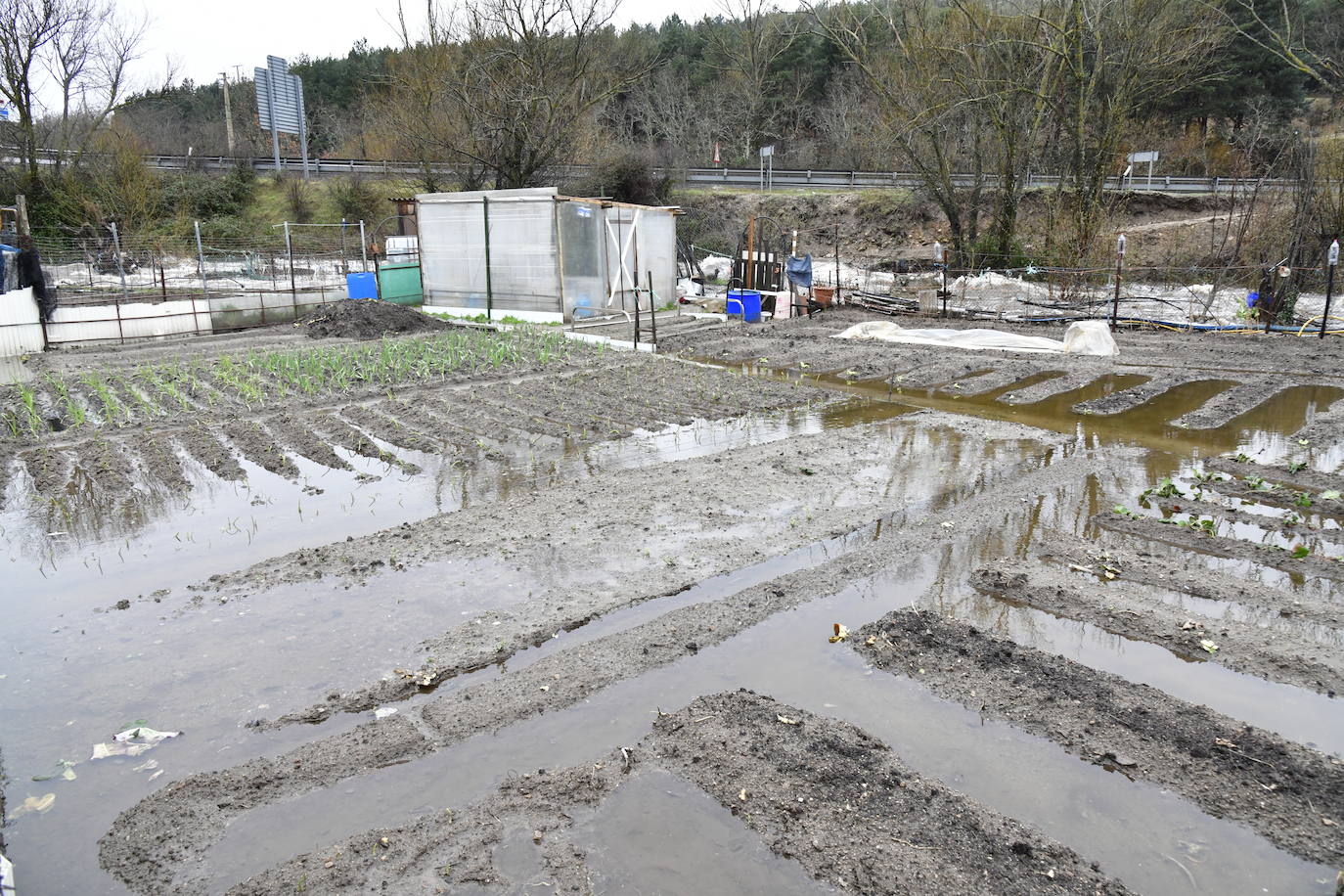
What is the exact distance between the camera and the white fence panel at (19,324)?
16484mm

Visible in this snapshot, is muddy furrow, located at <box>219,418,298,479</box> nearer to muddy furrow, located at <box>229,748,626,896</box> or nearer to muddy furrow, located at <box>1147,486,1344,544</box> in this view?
muddy furrow, located at <box>229,748,626,896</box>

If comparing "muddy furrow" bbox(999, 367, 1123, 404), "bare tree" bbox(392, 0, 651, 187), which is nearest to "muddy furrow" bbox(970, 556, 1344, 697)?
"muddy furrow" bbox(999, 367, 1123, 404)

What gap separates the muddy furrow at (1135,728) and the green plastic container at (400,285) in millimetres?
19656

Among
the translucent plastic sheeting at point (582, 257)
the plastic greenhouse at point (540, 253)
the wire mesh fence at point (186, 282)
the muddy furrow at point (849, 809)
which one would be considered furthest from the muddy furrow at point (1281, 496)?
the wire mesh fence at point (186, 282)

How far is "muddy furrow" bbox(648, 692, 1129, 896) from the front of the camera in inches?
141

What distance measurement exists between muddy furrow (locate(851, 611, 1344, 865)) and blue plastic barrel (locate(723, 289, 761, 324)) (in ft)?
51.2

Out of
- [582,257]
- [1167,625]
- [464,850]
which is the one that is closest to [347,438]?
[464,850]

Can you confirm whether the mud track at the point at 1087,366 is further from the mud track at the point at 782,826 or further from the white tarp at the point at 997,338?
the mud track at the point at 782,826

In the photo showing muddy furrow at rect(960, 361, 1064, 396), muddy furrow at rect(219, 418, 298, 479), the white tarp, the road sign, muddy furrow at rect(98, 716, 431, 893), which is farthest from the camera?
the road sign

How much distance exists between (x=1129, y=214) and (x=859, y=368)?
24.5 metres

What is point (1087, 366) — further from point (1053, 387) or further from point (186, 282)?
point (186, 282)

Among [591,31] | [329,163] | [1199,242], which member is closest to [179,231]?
[329,163]

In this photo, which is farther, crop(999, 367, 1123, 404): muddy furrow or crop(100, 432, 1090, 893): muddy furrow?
crop(999, 367, 1123, 404): muddy furrow

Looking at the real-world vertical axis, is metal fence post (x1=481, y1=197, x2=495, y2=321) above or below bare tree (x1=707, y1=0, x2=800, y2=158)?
below
